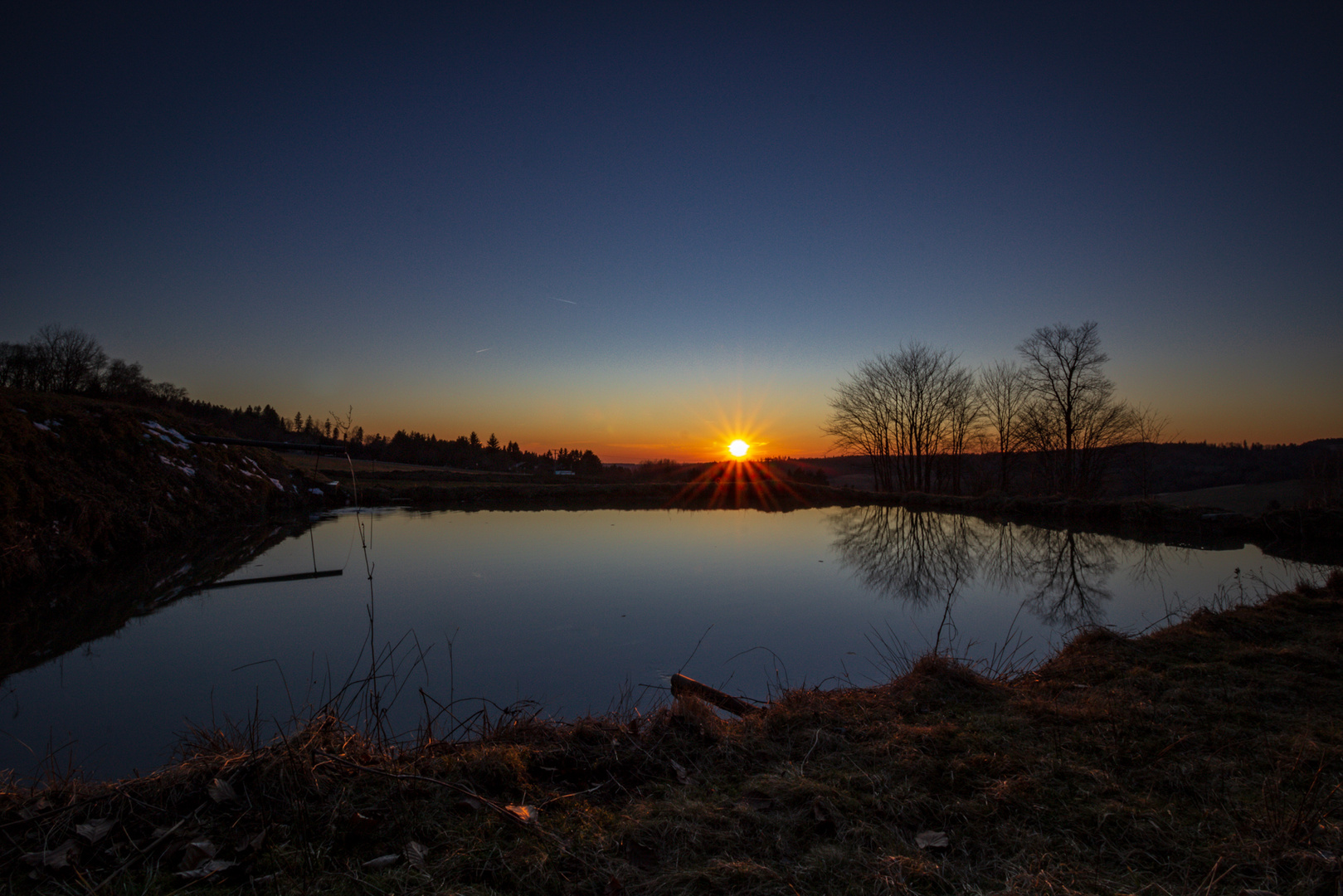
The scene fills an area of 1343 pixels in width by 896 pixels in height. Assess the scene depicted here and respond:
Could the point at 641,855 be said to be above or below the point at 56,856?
below

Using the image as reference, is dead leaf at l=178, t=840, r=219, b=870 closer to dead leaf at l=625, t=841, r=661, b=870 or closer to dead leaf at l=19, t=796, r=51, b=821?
dead leaf at l=19, t=796, r=51, b=821

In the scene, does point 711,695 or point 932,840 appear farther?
point 711,695

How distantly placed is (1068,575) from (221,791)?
9.99 metres

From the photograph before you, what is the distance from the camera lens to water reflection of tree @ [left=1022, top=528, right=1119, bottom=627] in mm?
6465

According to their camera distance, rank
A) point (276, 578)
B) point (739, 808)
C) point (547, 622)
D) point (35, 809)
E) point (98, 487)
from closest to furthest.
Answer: point (35, 809), point (739, 808), point (547, 622), point (276, 578), point (98, 487)

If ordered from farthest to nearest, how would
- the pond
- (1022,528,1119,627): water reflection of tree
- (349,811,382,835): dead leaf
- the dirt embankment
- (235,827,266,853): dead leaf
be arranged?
1. the dirt embankment
2. (1022,528,1119,627): water reflection of tree
3. the pond
4. (349,811,382,835): dead leaf
5. (235,827,266,853): dead leaf

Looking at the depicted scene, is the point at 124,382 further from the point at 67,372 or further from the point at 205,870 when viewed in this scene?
the point at 205,870

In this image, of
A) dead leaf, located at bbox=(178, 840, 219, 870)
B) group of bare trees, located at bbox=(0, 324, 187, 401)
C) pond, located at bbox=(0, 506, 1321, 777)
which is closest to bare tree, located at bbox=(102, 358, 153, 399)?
group of bare trees, located at bbox=(0, 324, 187, 401)

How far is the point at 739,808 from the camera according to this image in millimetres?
2260

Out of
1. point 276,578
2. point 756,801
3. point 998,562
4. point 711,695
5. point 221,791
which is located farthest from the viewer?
point 998,562

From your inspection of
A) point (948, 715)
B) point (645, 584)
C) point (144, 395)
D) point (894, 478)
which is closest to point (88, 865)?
point (948, 715)

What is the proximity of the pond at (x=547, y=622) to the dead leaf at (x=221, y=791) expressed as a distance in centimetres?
74

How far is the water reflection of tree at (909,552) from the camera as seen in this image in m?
7.73

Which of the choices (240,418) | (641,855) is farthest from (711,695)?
(240,418)
